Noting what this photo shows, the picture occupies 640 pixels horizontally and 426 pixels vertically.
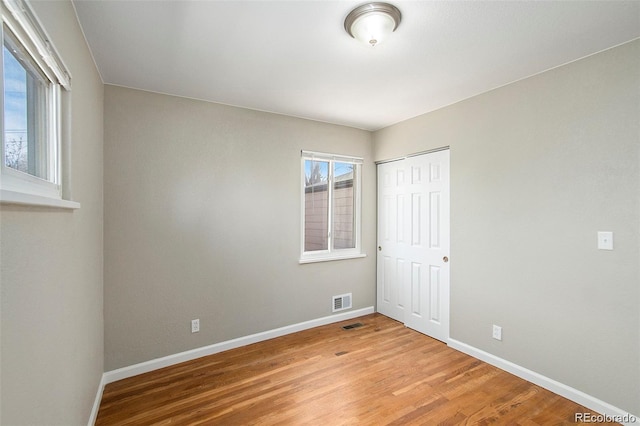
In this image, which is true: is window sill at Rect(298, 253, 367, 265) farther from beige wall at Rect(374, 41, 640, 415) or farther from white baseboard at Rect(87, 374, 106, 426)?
white baseboard at Rect(87, 374, 106, 426)

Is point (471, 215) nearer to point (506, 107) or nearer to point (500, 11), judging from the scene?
point (506, 107)

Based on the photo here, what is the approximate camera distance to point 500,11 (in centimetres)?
164

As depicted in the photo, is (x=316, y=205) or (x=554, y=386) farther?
(x=316, y=205)

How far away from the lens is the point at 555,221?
232 cm

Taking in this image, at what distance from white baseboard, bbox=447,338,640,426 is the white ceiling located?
2496mm

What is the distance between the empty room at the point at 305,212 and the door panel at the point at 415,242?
0.03 metres

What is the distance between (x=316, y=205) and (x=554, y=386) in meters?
2.81

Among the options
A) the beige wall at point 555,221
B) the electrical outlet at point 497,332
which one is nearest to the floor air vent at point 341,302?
the beige wall at point 555,221

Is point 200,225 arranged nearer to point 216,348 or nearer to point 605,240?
point 216,348

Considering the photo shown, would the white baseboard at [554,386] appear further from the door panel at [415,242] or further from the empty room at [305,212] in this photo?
the door panel at [415,242]

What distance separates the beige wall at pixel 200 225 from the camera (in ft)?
8.36

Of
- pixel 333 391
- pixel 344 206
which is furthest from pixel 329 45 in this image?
pixel 333 391

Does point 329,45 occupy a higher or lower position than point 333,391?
higher

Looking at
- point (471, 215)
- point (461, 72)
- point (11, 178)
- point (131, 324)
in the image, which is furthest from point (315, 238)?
point (11, 178)
